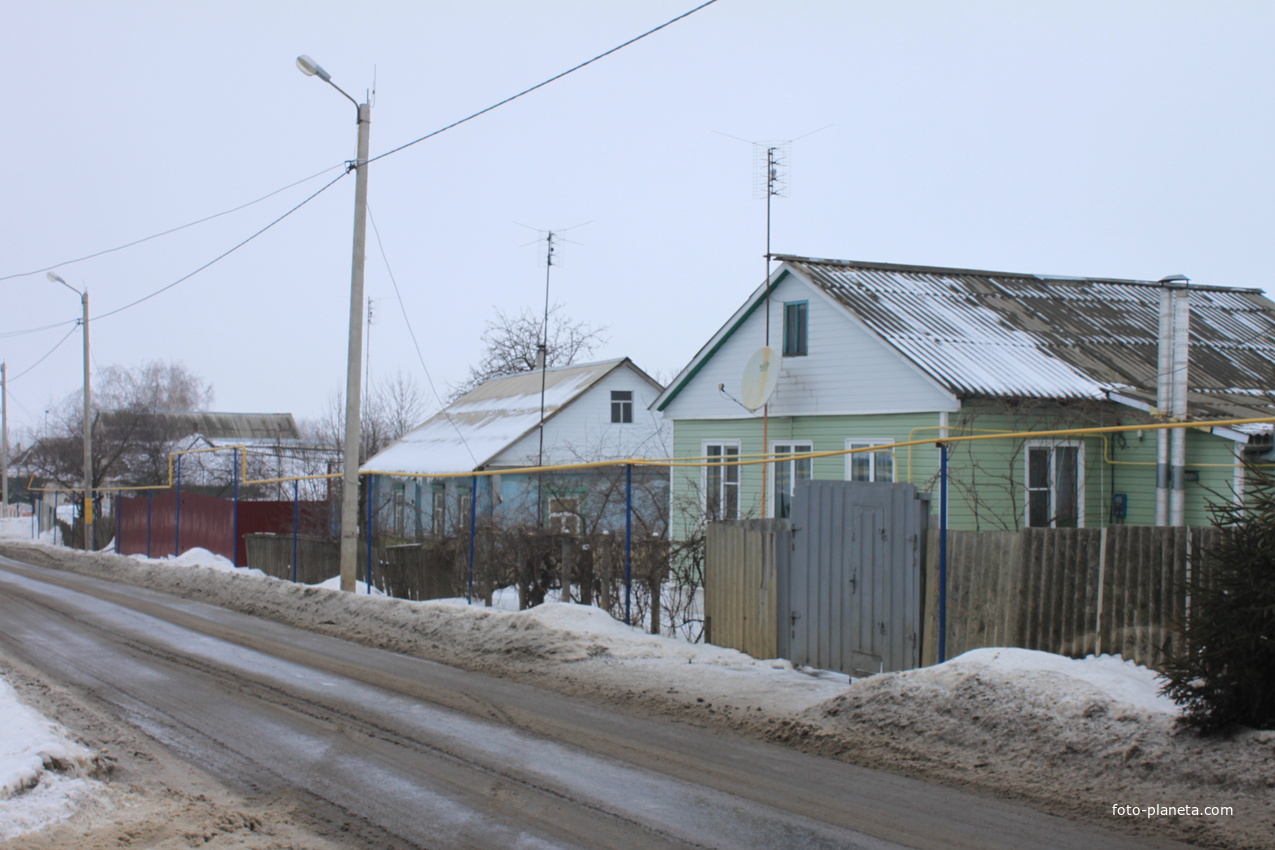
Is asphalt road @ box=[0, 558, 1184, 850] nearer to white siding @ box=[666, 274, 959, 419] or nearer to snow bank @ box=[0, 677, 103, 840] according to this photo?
snow bank @ box=[0, 677, 103, 840]

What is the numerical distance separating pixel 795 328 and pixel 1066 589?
42.3 feet

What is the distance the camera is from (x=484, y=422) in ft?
123

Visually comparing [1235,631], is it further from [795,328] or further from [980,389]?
[795,328]

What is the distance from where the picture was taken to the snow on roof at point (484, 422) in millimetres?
33781

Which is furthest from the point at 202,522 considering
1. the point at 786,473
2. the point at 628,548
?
the point at 628,548

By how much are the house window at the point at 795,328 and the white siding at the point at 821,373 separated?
0.34ft

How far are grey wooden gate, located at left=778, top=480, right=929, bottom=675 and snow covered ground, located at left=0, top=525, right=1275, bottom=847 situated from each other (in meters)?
0.38

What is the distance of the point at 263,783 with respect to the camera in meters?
6.92

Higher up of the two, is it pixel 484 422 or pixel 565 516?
pixel 484 422

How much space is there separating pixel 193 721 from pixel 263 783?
2.14 metres

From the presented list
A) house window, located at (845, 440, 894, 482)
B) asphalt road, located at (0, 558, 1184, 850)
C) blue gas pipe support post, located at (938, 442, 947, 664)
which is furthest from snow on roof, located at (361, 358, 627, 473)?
blue gas pipe support post, located at (938, 442, 947, 664)

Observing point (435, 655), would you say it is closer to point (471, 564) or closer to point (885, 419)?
point (471, 564)

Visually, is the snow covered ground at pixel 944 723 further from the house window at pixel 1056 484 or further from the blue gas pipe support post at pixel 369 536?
the house window at pixel 1056 484

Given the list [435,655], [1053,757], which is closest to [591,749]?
[1053,757]
